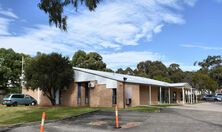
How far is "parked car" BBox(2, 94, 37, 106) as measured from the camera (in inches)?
1486

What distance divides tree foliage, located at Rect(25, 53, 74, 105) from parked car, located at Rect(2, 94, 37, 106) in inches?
114

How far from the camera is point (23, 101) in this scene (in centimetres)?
3912

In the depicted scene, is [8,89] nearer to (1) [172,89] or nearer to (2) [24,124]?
(1) [172,89]

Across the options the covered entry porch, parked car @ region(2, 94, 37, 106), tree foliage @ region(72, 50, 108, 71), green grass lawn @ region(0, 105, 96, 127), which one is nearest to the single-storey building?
the covered entry porch

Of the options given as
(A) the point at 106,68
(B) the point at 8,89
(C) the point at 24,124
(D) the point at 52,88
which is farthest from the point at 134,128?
(A) the point at 106,68

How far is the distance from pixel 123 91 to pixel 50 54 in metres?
9.84

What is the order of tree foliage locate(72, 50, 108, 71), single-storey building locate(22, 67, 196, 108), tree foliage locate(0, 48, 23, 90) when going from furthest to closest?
1. tree foliage locate(72, 50, 108, 71)
2. tree foliage locate(0, 48, 23, 90)
3. single-storey building locate(22, 67, 196, 108)

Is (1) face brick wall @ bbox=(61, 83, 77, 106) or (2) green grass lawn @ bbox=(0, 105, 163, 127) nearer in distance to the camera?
(2) green grass lawn @ bbox=(0, 105, 163, 127)

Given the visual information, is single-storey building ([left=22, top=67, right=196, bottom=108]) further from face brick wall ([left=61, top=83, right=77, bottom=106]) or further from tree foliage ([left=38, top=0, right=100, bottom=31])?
tree foliage ([left=38, top=0, right=100, bottom=31])

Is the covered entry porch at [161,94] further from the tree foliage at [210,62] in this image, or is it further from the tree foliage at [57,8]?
the tree foliage at [210,62]

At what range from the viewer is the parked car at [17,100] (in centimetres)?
3775

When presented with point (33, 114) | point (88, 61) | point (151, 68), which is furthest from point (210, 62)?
point (33, 114)

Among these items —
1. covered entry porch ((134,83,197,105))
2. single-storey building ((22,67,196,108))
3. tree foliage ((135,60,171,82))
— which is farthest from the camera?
tree foliage ((135,60,171,82))

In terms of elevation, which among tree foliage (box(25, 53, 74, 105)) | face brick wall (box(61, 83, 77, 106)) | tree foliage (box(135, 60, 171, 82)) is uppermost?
tree foliage (box(135, 60, 171, 82))
